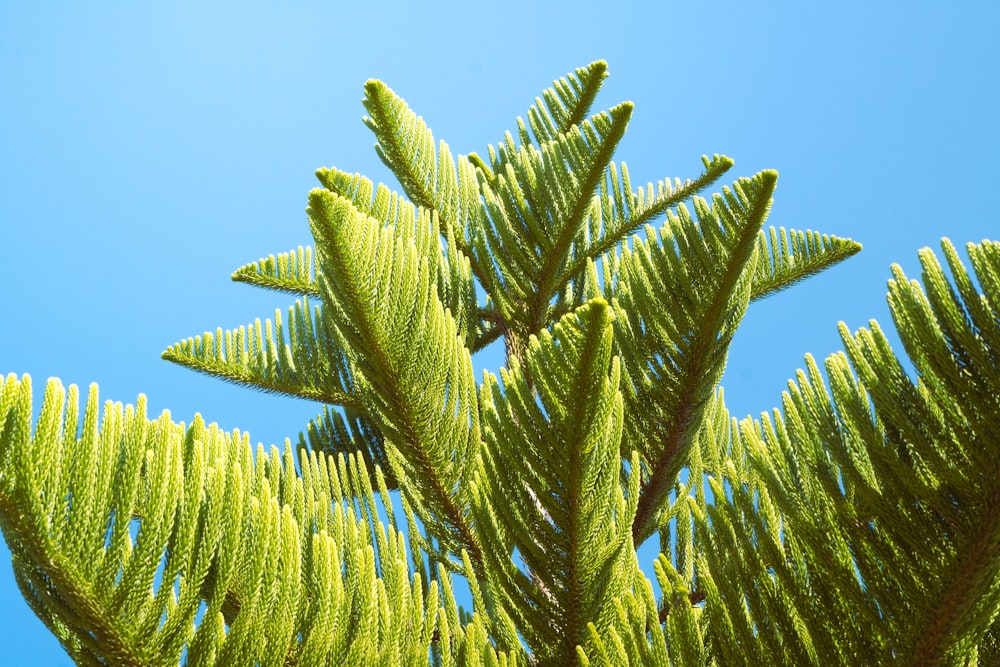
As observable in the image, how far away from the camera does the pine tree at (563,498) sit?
110cm

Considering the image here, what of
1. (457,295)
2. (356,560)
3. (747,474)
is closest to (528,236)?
(457,295)

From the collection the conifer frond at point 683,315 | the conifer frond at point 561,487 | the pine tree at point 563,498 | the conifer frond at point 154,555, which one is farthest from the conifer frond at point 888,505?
the conifer frond at point 683,315

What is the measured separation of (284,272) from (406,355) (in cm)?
84

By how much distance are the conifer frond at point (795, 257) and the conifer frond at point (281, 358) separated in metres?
1.09

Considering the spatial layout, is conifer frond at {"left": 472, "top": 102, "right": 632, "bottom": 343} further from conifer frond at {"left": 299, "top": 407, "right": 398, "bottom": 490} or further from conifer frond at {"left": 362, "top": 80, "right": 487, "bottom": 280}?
conifer frond at {"left": 299, "top": 407, "right": 398, "bottom": 490}

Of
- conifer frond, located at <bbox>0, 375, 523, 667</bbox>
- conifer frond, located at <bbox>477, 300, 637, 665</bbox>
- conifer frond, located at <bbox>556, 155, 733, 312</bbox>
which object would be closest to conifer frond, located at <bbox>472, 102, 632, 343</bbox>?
conifer frond, located at <bbox>556, 155, 733, 312</bbox>

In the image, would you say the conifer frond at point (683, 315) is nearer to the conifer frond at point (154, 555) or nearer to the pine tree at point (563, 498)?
the pine tree at point (563, 498)

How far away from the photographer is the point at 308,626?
1.28 meters

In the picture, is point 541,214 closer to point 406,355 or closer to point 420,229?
point 420,229

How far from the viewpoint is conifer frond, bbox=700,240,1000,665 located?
1.09 meters

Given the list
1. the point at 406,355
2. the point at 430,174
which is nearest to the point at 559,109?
the point at 430,174

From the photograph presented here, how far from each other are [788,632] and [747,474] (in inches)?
47.2

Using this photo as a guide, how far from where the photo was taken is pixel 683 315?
5.87 feet

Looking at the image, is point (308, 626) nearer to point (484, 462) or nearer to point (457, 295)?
point (484, 462)
